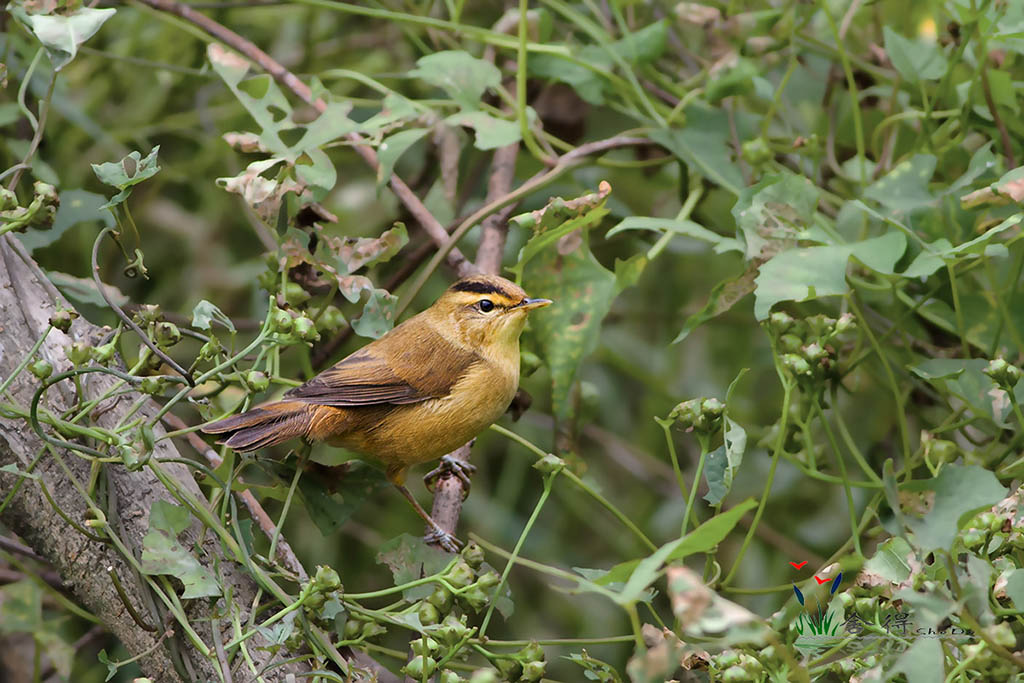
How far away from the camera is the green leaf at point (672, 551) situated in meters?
1.18

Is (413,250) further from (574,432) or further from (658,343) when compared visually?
(658,343)

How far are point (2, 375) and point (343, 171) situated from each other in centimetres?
227

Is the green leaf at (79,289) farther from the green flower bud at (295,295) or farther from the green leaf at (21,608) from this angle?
the green leaf at (21,608)

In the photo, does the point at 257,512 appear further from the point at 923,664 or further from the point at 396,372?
the point at 923,664

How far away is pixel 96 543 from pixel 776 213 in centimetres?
162

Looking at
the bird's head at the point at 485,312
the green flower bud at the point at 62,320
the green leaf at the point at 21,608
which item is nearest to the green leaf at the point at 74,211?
the green flower bud at the point at 62,320

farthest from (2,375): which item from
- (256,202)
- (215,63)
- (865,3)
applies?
(865,3)

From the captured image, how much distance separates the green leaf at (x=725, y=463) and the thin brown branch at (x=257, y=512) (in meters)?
0.85

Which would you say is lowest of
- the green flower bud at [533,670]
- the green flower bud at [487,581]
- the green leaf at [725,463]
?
the green flower bud at [533,670]

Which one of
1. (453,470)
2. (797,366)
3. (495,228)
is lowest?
(453,470)

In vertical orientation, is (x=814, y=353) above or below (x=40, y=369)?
below

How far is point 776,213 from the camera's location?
2391 mm

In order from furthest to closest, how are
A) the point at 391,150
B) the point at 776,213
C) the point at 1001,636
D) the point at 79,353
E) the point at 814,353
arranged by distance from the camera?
the point at 391,150, the point at 776,213, the point at 814,353, the point at 79,353, the point at 1001,636

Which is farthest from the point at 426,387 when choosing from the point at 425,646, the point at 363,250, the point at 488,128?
the point at 425,646
